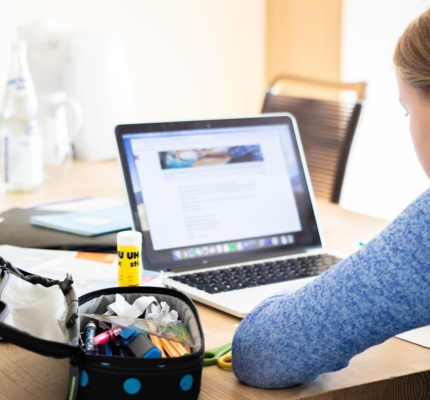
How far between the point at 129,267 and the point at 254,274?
286mm

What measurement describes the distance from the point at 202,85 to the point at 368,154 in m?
0.82

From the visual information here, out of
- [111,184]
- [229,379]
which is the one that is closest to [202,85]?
[111,184]

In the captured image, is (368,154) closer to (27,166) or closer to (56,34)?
(56,34)

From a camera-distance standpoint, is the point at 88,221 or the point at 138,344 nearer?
the point at 138,344

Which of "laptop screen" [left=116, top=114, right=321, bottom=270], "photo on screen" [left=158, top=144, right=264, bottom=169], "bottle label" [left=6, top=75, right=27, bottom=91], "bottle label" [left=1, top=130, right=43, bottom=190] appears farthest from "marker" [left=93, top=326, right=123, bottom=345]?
"bottle label" [left=6, top=75, right=27, bottom=91]

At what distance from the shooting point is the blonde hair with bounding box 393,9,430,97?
737 mm

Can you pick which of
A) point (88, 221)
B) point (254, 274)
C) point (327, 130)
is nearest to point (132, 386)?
point (254, 274)

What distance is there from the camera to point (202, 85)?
322 centimetres

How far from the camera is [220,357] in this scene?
0.84 meters

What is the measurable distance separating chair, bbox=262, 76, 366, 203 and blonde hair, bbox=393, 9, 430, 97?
120 centimetres

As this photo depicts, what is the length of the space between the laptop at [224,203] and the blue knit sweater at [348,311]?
0.29 metres

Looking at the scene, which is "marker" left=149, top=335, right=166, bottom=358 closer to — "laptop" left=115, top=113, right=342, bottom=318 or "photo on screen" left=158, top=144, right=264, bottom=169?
"laptop" left=115, top=113, right=342, bottom=318

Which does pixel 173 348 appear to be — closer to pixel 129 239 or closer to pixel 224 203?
pixel 129 239

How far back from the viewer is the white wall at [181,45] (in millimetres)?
2750
